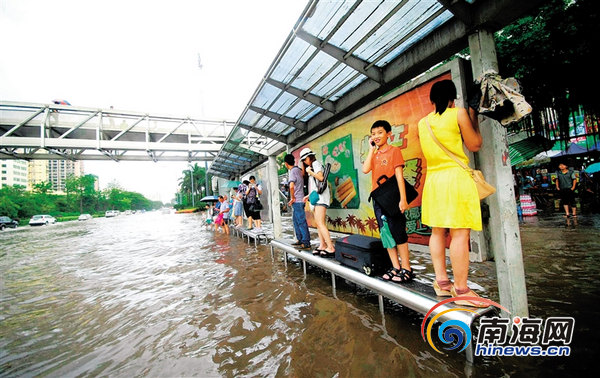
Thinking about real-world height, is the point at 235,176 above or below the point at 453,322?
above

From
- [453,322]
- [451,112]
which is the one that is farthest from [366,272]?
[451,112]

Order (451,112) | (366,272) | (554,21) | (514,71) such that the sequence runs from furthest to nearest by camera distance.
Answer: (514,71), (554,21), (366,272), (451,112)

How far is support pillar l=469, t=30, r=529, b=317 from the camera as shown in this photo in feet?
6.98

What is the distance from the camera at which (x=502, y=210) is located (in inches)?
86.0

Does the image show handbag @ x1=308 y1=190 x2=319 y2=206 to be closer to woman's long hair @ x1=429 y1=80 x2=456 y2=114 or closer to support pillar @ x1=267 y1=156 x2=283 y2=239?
woman's long hair @ x1=429 y1=80 x2=456 y2=114

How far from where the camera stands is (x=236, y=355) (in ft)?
7.00

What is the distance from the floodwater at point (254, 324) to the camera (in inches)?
74.7

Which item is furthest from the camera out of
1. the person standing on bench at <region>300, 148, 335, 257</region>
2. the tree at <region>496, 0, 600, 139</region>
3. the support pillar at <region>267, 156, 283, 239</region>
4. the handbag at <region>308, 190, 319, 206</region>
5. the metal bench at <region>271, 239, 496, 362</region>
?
the support pillar at <region>267, 156, 283, 239</region>

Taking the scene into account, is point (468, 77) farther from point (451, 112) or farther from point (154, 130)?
point (154, 130)

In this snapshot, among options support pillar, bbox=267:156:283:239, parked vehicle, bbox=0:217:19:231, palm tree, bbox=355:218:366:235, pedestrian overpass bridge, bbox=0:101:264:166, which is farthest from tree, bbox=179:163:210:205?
palm tree, bbox=355:218:366:235

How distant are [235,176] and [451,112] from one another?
620 inches

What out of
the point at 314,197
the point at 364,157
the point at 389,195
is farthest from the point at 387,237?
the point at 364,157

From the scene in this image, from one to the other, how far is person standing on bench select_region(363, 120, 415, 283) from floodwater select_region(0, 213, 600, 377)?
48cm

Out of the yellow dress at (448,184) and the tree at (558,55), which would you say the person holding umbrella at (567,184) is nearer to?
the tree at (558,55)
